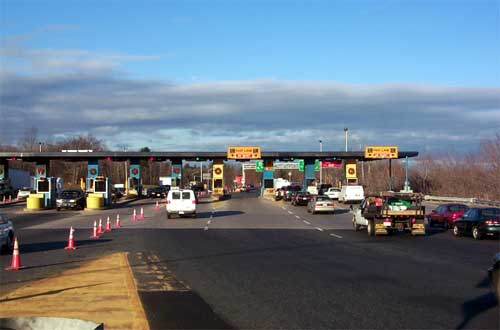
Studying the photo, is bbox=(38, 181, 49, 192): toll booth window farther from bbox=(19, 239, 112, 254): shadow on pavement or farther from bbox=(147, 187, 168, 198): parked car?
bbox=(19, 239, 112, 254): shadow on pavement

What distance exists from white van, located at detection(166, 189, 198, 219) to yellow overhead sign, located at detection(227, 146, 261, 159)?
1249 inches

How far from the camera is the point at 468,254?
806 inches

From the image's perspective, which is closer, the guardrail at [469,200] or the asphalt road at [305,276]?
the asphalt road at [305,276]

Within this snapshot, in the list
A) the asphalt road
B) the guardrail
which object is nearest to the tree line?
the guardrail

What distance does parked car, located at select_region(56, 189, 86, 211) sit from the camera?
53250 mm

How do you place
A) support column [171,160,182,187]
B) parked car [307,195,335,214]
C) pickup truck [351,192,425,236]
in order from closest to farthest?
Answer: pickup truck [351,192,425,236] < parked car [307,195,335,214] < support column [171,160,182,187]

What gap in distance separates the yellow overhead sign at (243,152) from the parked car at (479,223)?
45673 mm

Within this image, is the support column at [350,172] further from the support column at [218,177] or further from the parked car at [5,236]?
the parked car at [5,236]

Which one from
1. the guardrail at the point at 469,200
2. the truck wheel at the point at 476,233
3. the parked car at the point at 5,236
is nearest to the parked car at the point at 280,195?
the guardrail at the point at 469,200

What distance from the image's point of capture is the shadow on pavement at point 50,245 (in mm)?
22328

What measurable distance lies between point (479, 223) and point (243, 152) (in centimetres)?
4778

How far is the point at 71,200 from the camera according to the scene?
175 feet

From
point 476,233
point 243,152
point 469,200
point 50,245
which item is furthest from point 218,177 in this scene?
point 50,245

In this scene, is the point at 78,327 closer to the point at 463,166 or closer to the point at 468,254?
the point at 468,254
